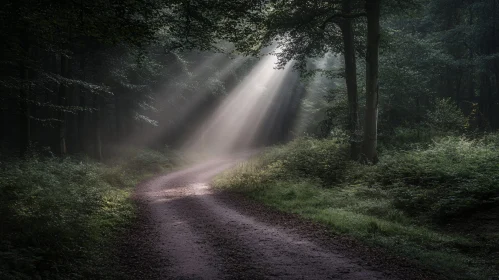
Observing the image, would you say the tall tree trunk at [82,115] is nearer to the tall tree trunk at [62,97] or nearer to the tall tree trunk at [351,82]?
the tall tree trunk at [62,97]

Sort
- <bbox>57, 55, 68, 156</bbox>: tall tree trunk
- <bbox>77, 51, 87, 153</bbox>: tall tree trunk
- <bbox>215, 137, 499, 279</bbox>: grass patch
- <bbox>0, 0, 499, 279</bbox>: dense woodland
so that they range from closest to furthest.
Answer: <bbox>215, 137, 499, 279</bbox>: grass patch, <bbox>0, 0, 499, 279</bbox>: dense woodland, <bbox>57, 55, 68, 156</bbox>: tall tree trunk, <bbox>77, 51, 87, 153</bbox>: tall tree trunk

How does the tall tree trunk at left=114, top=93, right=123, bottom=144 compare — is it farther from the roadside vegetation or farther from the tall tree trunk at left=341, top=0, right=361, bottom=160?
the tall tree trunk at left=341, top=0, right=361, bottom=160

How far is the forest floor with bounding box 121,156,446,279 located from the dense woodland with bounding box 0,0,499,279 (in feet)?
3.20

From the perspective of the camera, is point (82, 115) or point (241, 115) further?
point (241, 115)

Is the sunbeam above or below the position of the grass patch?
above

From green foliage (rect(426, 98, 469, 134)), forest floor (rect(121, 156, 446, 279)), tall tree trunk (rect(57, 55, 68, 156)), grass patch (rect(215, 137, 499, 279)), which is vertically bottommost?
forest floor (rect(121, 156, 446, 279))

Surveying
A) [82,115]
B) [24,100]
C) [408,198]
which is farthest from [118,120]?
[408,198]

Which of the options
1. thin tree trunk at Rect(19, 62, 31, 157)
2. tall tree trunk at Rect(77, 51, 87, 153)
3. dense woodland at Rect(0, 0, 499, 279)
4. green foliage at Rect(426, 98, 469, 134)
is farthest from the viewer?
tall tree trunk at Rect(77, 51, 87, 153)

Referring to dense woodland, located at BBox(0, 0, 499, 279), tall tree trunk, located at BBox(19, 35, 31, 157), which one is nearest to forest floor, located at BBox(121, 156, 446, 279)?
dense woodland, located at BBox(0, 0, 499, 279)

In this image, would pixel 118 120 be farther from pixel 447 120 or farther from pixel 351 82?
pixel 447 120

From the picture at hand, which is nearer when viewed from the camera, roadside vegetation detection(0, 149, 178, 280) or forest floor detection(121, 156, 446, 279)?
roadside vegetation detection(0, 149, 178, 280)

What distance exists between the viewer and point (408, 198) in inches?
472

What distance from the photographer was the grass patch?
8258 mm

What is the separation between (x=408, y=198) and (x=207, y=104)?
109 ft
